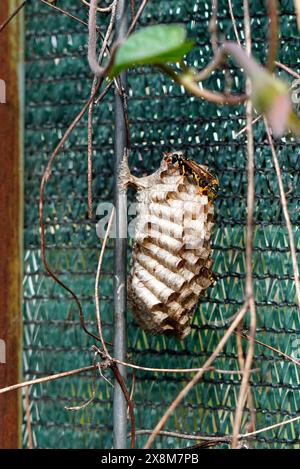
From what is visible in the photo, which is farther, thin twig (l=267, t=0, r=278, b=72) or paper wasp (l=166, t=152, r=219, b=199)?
paper wasp (l=166, t=152, r=219, b=199)

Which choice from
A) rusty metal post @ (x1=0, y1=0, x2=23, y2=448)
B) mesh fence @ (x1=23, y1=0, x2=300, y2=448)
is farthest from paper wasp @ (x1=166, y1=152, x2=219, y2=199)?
rusty metal post @ (x1=0, y1=0, x2=23, y2=448)

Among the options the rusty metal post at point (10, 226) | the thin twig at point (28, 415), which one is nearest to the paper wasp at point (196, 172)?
the rusty metal post at point (10, 226)

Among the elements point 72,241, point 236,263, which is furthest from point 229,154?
point 72,241

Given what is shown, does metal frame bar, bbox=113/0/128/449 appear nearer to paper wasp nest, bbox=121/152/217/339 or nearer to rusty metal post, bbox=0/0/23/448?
paper wasp nest, bbox=121/152/217/339

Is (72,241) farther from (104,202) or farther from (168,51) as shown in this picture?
(168,51)

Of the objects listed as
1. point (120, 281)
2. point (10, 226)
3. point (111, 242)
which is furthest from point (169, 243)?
point (10, 226)

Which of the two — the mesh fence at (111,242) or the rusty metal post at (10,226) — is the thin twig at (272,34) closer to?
the mesh fence at (111,242)
